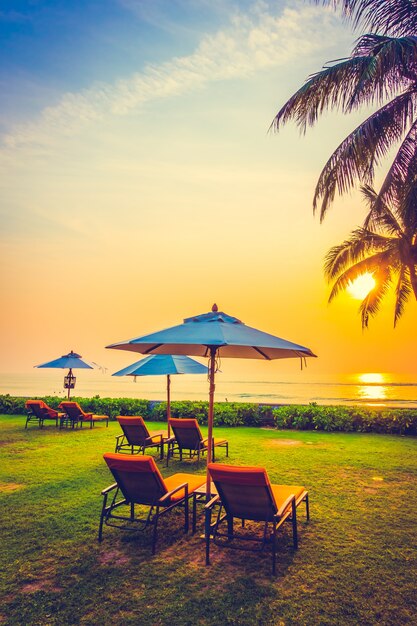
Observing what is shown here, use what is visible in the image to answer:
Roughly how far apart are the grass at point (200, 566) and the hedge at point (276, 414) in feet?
20.4

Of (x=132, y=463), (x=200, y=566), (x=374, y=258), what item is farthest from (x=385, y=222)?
(x=200, y=566)

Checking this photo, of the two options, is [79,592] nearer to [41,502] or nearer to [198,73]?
[41,502]

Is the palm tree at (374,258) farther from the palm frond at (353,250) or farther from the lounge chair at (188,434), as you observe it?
the lounge chair at (188,434)

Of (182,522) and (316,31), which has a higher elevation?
(316,31)

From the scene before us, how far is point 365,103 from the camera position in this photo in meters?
8.59

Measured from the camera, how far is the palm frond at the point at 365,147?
839cm

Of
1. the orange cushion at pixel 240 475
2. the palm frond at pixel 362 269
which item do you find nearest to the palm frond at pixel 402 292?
the palm frond at pixel 362 269

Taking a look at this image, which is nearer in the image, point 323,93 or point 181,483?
point 181,483

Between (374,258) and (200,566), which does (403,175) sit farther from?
(200,566)

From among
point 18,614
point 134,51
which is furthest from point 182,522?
point 134,51

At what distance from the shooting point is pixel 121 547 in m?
4.38

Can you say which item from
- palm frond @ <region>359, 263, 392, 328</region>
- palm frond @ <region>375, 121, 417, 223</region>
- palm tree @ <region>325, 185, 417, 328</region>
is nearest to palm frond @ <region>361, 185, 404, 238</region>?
palm tree @ <region>325, 185, 417, 328</region>

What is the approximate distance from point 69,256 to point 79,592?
2132 cm

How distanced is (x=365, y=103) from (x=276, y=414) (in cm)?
1023
